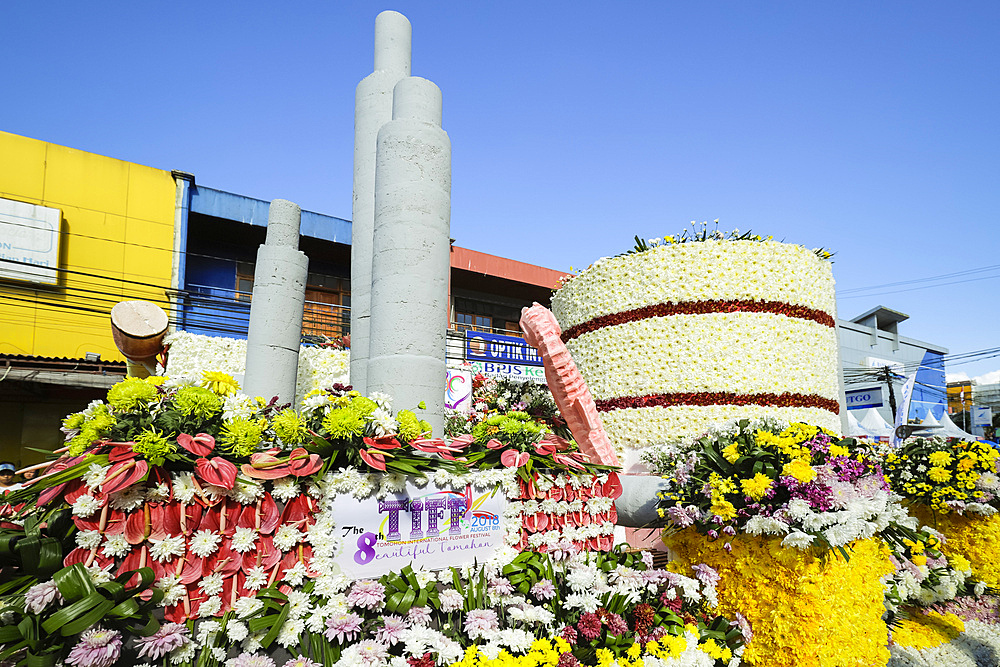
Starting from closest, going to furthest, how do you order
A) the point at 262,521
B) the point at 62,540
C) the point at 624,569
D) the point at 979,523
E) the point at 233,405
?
1. the point at 62,540
2. the point at 262,521
3. the point at 233,405
4. the point at 624,569
5. the point at 979,523

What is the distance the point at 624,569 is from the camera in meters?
3.60

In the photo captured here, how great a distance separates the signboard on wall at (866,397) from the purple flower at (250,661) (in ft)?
86.1

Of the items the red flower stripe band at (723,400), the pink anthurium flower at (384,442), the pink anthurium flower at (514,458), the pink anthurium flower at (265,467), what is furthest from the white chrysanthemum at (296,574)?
the red flower stripe band at (723,400)

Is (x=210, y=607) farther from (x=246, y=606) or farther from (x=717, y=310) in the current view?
(x=717, y=310)

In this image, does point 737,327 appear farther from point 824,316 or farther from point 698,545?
point 698,545

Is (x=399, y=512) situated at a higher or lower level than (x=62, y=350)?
lower

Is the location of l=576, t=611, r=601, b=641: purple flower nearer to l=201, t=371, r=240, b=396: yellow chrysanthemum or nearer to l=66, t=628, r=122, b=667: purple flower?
l=66, t=628, r=122, b=667: purple flower

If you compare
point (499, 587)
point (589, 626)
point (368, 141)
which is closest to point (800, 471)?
point (589, 626)

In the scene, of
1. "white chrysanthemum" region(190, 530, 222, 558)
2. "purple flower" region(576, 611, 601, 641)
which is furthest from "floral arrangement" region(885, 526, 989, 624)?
"white chrysanthemum" region(190, 530, 222, 558)

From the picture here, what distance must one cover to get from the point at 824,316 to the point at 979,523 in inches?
103

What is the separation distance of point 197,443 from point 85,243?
1420 centimetres

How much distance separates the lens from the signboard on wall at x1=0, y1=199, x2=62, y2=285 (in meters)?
12.5

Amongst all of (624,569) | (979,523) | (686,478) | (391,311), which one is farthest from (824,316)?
(391,311)

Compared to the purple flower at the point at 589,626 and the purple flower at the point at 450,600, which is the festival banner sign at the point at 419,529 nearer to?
the purple flower at the point at 450,600
